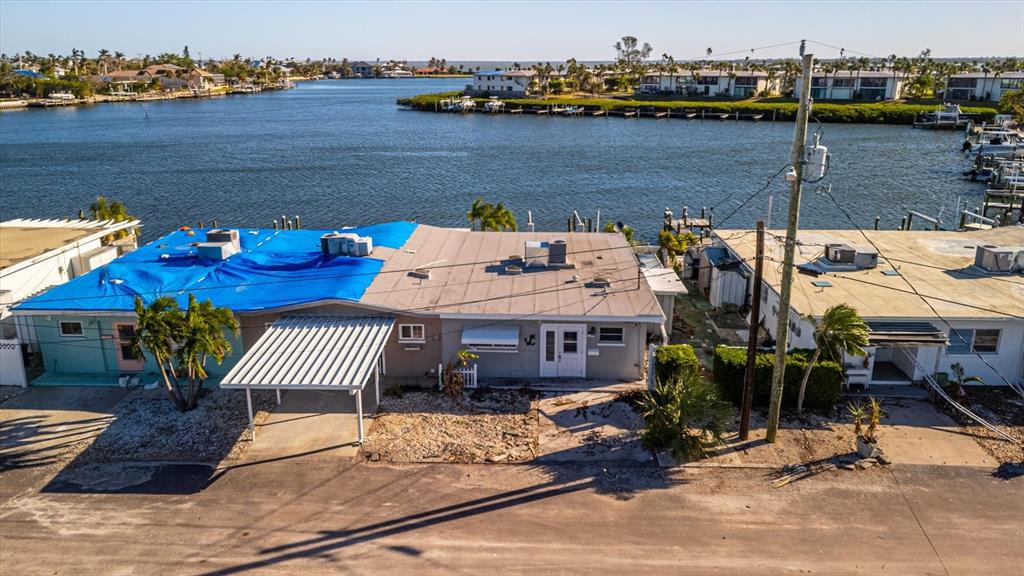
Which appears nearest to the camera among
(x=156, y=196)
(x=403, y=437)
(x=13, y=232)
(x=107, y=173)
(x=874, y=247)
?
(x=403, y=437)

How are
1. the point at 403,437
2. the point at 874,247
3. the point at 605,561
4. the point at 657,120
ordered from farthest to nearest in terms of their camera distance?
the point at 657,120
the point at 874,247
the point at 403,437
the point at 605,561

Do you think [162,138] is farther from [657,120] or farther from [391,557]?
[391,557]

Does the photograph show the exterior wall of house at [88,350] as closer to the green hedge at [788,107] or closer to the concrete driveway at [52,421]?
the concrete driveway at [52,421]

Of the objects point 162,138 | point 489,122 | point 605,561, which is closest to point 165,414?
point 605,561

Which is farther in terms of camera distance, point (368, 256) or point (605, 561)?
point (368, 256)

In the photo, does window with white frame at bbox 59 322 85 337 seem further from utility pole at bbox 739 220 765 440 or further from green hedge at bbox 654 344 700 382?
utility pole at bbox 739 220 765 440

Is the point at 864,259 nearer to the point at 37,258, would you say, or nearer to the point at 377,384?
the point at 377,384

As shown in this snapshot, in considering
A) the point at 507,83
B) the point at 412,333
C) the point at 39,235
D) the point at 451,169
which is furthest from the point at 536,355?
the point at 507,83
